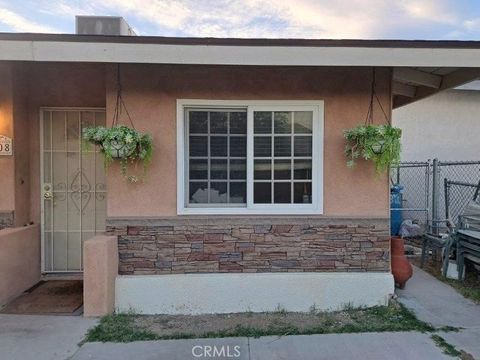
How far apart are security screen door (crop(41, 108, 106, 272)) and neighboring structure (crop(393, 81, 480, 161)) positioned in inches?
296

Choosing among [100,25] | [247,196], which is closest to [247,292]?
[247,196]

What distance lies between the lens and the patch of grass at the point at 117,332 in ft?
12.7

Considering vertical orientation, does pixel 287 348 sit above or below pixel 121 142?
below

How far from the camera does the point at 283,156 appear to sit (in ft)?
15.4

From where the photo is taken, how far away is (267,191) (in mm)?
4711

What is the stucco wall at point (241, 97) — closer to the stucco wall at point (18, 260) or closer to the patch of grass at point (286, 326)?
the patch of grass at point (286, 326)

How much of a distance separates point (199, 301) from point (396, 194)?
574 cm

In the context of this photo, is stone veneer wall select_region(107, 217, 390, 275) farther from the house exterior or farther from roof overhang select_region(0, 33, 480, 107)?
roof overhang select_region(0, 33, 480, 107)

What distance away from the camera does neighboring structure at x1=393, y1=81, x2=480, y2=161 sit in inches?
391

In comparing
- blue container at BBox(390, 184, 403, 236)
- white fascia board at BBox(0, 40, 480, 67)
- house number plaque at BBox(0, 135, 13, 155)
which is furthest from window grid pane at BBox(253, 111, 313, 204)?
blue container at BBox(390, 184, 403, 236)

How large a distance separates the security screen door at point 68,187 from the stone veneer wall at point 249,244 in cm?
127

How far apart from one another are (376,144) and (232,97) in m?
1.71

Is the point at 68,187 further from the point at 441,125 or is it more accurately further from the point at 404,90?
the point at 441,125

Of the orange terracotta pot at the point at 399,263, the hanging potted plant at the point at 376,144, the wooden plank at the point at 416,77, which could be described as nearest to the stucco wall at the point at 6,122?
the hanging potted plant at the point at 376,144
